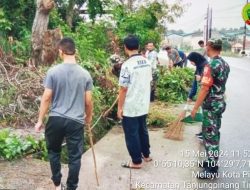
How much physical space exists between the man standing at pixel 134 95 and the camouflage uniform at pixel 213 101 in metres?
0.85

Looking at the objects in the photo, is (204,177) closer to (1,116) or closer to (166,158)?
(166,158)

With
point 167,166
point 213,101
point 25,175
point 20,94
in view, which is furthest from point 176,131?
point 25,175

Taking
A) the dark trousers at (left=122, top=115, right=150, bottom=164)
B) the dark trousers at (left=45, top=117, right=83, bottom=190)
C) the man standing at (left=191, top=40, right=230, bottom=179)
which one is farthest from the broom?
the dark trousers at (left=45, top=117, right=83, bottom=190)

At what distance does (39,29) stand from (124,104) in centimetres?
494

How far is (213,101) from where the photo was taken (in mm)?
5309

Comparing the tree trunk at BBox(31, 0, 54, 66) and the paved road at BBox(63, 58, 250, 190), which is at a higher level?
the tree trunk at BBox(31, 0, 54, 66)

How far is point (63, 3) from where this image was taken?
16547 mm

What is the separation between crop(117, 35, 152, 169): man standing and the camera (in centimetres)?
532

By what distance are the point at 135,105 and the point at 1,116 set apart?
2979 millimetres

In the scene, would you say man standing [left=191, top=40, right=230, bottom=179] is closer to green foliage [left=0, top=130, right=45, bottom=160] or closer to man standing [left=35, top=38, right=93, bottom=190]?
man standing [left=35, top=38, right=93, bottom=190]

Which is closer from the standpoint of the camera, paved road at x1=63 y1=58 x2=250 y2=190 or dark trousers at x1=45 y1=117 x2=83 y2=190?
dark trousers at x1=45 y1=117 x2=83 y2=190

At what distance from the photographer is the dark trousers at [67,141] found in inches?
173

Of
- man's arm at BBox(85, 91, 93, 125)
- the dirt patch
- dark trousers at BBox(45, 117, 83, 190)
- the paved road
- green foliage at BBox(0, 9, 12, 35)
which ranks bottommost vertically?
the paved road

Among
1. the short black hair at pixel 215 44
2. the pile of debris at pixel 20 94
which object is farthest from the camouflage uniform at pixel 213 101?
the pile of debris at pixel 20 94
